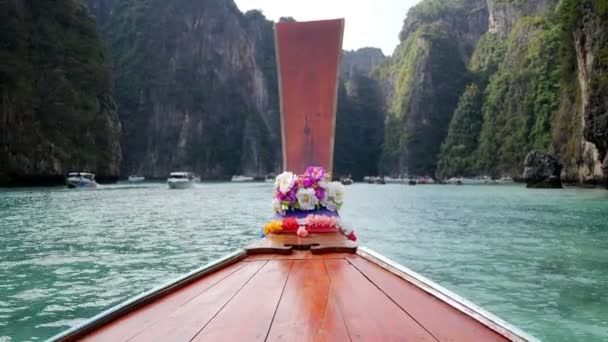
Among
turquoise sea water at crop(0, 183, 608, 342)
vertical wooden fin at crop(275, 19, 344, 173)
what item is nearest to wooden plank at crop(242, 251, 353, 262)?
vertical wooden fin at crop(275, 19, 344, 173)

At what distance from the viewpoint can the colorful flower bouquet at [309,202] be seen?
16.6ft

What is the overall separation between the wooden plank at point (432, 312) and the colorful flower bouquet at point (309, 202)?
169cm

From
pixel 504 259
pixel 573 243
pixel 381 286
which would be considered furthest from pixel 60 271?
pixel 573 243

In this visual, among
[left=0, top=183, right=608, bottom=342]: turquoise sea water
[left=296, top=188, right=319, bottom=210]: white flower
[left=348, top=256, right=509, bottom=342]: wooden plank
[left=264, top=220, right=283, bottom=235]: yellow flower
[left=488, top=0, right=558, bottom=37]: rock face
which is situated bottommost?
[left=0, top=183, right=608, bottom=342]: turquoise sea water

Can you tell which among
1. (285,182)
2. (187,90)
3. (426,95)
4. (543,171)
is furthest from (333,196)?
(426,95)

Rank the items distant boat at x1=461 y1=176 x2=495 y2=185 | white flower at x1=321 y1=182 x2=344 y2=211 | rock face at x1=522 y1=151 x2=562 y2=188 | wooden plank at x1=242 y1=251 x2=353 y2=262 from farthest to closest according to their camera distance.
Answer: distant boat at x1=461 y1=176 x2=495 y2=185 < rock face at x1=522 y1=151 x2=562 y2=188 < white flower at x1=321 y1=182 x2=344 y2=211 < wooden plank at x1=242 y1=251 x2=353 y2=262

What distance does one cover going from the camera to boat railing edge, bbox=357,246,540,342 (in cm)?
213

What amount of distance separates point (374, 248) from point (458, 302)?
29.7 ft

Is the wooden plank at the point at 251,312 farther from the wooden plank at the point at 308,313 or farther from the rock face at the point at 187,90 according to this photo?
the rock face at the point at 187,90

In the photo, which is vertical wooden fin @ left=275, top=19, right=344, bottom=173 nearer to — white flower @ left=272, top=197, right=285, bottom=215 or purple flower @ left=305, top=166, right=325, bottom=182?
purple flower @ left=305, top=166, right=325, bottom=182

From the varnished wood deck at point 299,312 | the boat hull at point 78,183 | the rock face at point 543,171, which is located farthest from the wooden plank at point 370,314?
the rock face at point 543,171

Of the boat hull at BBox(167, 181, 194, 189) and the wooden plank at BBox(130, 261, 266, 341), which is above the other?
the wooden plank at BBox(130, 261, 266, 341)

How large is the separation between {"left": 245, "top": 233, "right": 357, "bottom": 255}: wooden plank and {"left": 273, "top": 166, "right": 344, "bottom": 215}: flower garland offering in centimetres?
62

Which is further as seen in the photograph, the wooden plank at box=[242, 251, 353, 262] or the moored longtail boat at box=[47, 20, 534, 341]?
the wooden plank at box=[242, 251, 353, 262]
